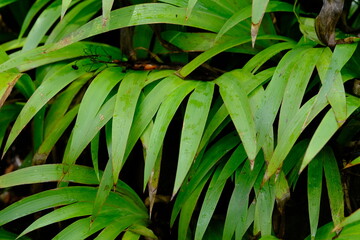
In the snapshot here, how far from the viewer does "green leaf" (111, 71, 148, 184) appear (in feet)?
3.43

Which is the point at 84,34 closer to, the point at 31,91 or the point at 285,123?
the point at 31,91

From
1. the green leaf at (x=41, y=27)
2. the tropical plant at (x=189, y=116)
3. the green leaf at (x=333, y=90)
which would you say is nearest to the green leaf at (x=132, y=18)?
the tropical plant at (x=189, y=116)

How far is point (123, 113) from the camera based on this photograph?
109cm

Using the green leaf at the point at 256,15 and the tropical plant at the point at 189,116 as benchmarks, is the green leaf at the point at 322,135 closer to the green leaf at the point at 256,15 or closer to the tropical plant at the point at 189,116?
the tropical plant at the point at 189,116

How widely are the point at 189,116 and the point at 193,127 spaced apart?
0.09 ft

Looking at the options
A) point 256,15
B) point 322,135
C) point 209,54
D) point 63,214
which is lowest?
point 63,214

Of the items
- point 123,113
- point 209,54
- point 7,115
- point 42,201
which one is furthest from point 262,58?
point 7,115

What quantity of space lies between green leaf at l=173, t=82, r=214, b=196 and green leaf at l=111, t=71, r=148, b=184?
12 cm

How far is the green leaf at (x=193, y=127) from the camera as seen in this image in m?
1.00

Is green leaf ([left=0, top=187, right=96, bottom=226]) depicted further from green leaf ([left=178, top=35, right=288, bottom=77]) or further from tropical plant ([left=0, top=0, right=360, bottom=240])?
green leaf ([left=178, top=35, right=288, bottom=77])

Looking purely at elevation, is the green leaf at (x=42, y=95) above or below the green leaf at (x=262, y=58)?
above

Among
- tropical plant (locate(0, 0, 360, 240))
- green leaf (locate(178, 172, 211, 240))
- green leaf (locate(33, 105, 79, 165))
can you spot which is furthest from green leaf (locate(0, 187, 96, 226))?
green leaf (locate(178, 172, 211, 240))

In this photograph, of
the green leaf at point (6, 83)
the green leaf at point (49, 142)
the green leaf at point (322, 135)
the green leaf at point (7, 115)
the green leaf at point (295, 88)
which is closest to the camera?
the green leaf at point (322, 135)

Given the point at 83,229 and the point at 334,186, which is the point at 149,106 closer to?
the point at 83,229
